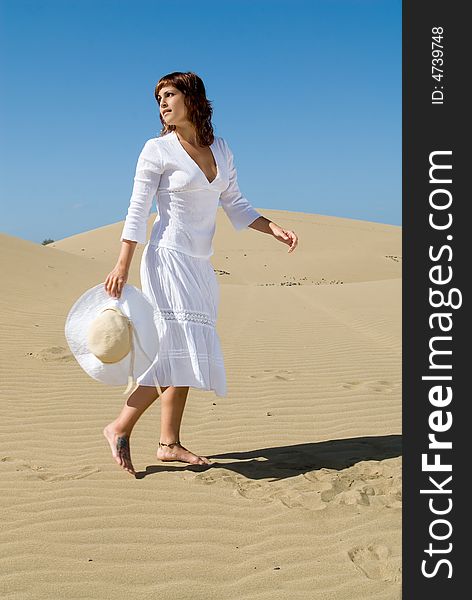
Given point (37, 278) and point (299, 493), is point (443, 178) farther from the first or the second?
point (37, 278)

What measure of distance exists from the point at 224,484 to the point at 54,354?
4.97 meters

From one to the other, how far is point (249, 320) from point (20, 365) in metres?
5.49

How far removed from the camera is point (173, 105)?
4.51 meters

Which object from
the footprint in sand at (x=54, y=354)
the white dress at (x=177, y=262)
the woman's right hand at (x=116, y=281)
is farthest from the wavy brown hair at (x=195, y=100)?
the footprint in sand at (x=54, y=354)

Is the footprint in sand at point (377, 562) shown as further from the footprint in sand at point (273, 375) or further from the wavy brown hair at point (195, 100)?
the footprint in sand at point (273, 375)

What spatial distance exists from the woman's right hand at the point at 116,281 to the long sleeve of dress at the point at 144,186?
18 cm

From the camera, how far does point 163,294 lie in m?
4.54

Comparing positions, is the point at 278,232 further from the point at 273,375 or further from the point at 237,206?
the point at 273,375

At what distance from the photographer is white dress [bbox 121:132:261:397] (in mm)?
4488

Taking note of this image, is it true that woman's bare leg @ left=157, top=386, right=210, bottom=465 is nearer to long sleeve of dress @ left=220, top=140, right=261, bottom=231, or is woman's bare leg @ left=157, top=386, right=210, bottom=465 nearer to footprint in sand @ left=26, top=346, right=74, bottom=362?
long sleeve of dress @ left=220, top=140, right=261, bottom=231

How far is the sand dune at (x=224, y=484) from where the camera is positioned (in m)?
3.42

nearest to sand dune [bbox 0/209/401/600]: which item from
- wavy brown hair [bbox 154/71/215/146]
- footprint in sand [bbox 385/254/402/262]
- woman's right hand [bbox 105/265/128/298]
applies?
woman's right hand [bbox 105/265/128/298]

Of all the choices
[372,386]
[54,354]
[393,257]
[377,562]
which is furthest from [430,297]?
[393,257]

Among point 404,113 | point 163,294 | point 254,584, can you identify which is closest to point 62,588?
point 254,584
